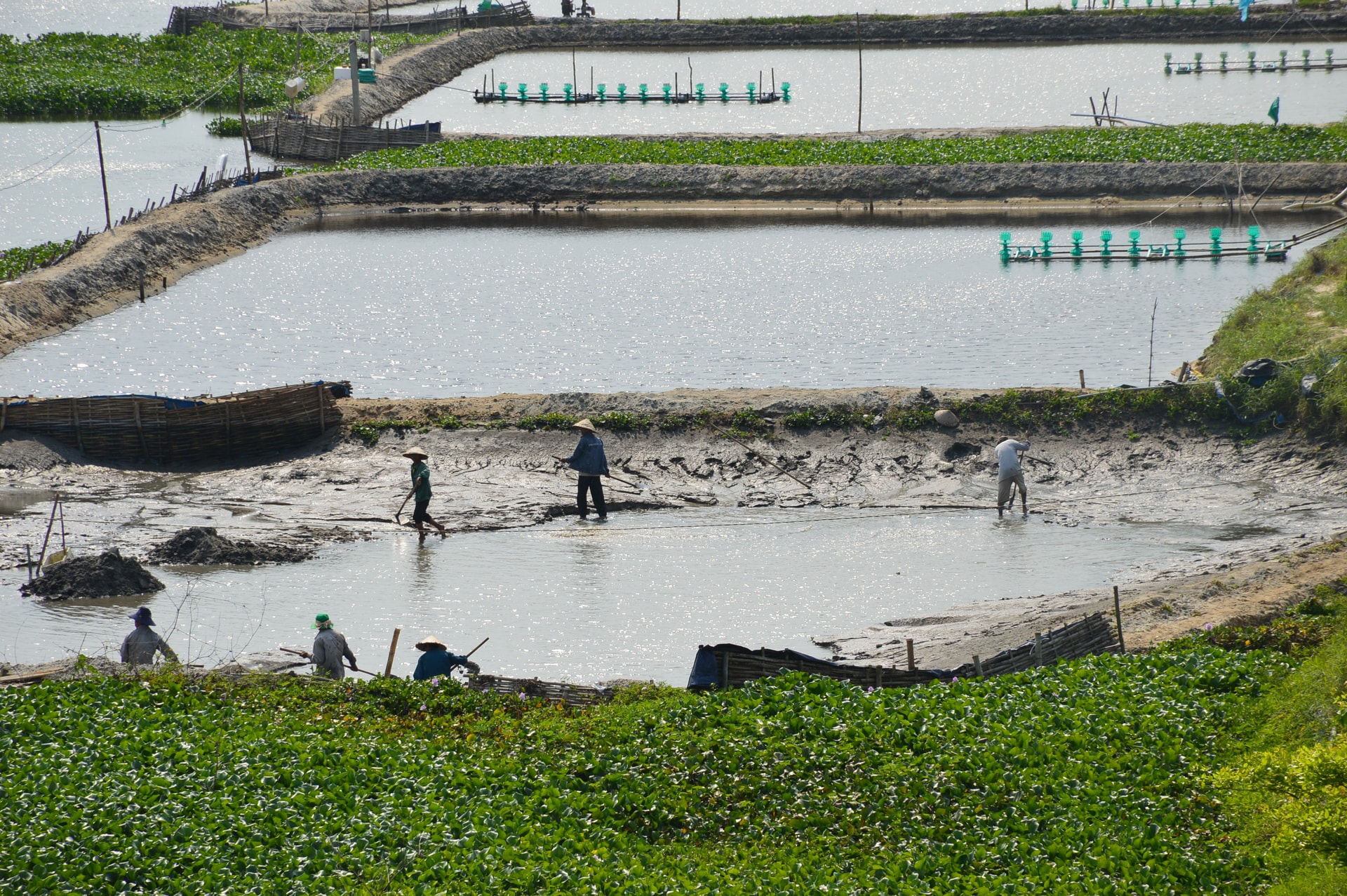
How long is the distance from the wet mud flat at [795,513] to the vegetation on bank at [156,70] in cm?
3921

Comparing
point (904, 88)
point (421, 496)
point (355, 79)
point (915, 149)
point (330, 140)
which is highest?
point (904, 88)

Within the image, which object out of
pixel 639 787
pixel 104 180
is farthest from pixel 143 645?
pixel 104 180

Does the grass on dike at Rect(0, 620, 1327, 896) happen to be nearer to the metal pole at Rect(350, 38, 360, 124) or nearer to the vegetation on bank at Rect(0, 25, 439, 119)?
the metal pole at Rect(350, 38, 360, 124)

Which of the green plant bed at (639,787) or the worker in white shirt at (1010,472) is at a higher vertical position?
the worker in white shirt at (1010,472)

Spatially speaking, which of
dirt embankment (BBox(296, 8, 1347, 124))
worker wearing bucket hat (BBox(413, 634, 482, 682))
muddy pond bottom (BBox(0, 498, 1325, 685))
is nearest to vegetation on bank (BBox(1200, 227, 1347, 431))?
muddy pond bottom (BBox(0, 498, 1325, 685))

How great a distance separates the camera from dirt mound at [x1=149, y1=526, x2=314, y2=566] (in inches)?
770

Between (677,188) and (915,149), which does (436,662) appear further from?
(915,149)

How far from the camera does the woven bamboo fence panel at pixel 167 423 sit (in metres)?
23.1

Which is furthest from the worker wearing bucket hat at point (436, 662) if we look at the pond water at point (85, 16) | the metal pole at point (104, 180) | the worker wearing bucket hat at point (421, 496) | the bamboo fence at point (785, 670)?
the pond water at point (85, 16)

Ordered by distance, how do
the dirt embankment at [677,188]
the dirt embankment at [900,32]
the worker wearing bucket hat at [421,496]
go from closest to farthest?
the worker wearing bucket hat at [421,496] < the dirt embankment at [677,188] < the dirt embankment at [900,32]

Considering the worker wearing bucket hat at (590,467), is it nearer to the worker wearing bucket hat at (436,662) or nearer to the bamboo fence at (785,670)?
the worker wearing bucket hat at (436,662)

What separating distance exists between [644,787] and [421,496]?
32.6ft

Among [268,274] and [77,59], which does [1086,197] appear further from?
[77,59]

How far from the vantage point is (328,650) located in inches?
608
